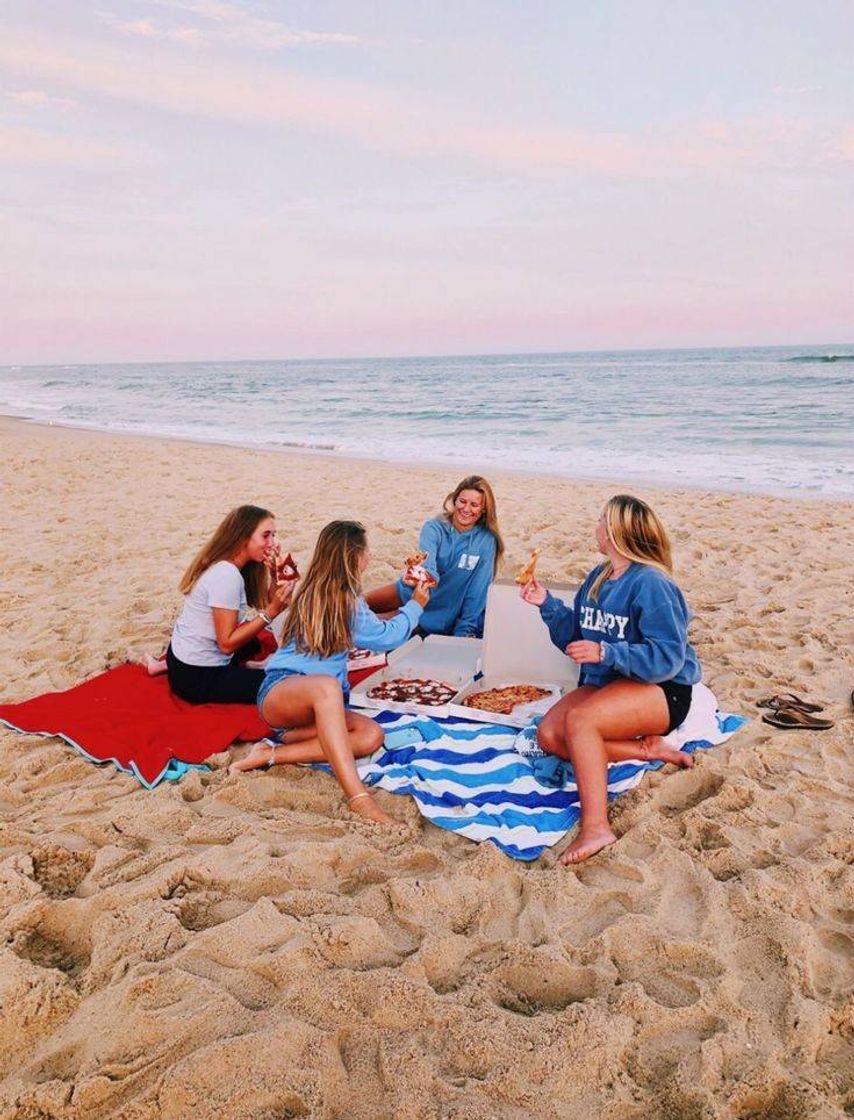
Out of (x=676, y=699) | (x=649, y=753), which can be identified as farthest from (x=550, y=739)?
(x=676, y=699)

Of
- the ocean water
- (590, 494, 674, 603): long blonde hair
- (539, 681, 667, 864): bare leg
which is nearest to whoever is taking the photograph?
(539, 681, 667, 864): bare leg

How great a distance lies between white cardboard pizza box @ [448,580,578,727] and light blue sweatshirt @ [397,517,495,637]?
0.70m

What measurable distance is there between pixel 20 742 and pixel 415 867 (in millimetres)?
2293

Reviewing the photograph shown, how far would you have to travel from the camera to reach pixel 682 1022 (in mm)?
2377

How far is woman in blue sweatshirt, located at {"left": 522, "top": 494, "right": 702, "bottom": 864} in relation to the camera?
3.49 meters

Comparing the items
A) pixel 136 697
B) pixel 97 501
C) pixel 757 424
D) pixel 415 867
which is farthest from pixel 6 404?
pixel 415 867

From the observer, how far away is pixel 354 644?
13.1 ft

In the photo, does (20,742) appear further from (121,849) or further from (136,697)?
(121,849)

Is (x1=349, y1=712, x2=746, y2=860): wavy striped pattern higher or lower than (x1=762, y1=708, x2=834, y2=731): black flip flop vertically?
lower

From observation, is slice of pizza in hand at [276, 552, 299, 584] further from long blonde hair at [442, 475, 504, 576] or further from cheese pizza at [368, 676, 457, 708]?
long blonde hair at [442, 475, 504, 576]

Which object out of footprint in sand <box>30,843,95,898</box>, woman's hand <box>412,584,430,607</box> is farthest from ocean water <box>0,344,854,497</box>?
footprint in sand <box>30,843,95,898</box>

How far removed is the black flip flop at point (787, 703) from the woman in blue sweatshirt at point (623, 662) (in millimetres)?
974

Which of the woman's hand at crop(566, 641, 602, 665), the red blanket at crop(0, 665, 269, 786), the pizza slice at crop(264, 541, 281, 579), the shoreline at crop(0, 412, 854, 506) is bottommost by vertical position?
the red blanket at crop(0, 665, 269, 786)

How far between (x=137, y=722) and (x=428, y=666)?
1.72 m
